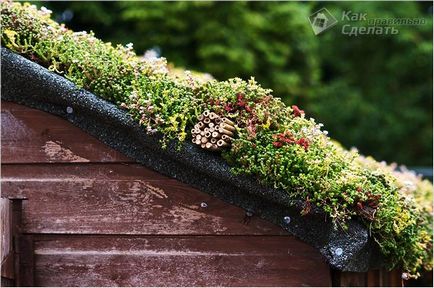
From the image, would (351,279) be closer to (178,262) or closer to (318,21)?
(178,262)

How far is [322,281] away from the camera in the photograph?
3.03 m

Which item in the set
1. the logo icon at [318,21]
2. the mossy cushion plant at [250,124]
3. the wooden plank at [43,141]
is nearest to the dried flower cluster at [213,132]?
the mossy cushion plant at [250,124]

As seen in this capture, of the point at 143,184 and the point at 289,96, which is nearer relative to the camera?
the point at 143,184

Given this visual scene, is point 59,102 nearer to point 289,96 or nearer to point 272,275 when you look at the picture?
point 272,275

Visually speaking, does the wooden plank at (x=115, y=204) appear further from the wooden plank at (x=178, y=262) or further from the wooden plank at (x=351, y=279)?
the wooden plank at (x=351, y=279)

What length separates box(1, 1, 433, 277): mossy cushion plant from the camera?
9.03ft

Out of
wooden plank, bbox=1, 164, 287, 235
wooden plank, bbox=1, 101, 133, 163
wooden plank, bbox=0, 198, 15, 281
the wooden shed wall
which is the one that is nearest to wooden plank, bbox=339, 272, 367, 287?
the wooden shed wall

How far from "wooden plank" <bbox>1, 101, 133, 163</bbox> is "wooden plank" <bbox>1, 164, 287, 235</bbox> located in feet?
0.14

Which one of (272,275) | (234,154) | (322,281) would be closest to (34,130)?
(234,154)

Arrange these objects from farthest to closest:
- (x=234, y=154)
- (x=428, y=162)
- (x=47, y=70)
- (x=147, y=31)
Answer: (x=428, y=162) → (x=147, y=31) → (x=47, y=70) → (x=234, y=154)

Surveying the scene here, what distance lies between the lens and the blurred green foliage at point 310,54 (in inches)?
434

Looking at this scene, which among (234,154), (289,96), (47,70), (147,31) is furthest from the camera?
(289,96)

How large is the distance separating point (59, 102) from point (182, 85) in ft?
1.92

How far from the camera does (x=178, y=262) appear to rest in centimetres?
309
